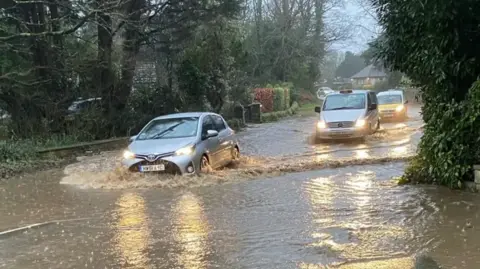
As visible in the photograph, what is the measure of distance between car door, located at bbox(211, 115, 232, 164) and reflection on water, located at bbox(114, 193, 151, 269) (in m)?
3.30

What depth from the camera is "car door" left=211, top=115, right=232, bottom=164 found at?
13469 millimetres

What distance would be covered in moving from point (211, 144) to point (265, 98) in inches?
974

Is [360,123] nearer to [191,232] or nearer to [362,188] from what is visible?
[362,188]

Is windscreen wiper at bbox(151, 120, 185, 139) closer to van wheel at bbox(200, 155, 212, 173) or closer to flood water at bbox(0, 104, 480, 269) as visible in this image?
van wheel at bbox(200, 155, 212, 173)

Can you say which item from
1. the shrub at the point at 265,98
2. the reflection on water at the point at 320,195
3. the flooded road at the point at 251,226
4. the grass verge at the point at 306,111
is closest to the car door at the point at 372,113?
the flooded road at the point at 251,226

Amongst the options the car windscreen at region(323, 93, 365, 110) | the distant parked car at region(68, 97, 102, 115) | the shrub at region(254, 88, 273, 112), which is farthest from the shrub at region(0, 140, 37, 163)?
the shrub at region(254, 88, 273, 112)

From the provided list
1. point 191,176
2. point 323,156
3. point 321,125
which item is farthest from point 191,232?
point 321,125

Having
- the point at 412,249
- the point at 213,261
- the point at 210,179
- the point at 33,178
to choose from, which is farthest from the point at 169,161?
the point at 412,249

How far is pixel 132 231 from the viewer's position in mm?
7742

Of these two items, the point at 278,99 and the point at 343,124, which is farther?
the point at 278,99

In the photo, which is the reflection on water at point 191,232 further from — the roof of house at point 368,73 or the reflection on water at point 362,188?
the roof of house at point 368,73

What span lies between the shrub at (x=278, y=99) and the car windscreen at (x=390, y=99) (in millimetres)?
10883

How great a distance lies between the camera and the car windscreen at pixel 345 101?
64.5ft

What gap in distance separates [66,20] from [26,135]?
4.39 metres
